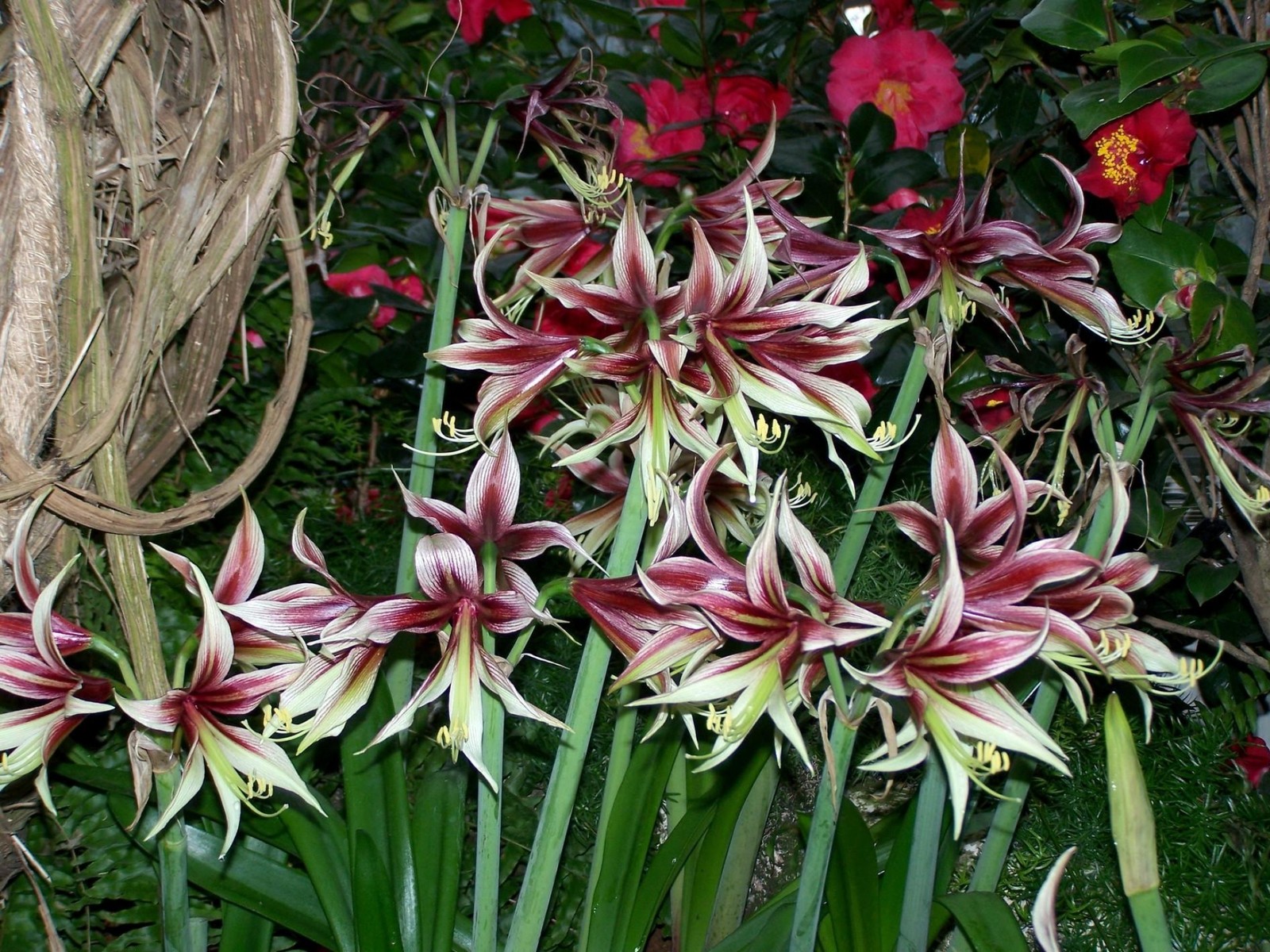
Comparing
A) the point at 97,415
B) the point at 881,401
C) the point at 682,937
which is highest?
the point at 97,415

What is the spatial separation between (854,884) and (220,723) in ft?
1.65

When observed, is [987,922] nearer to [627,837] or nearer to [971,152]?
[627,837]

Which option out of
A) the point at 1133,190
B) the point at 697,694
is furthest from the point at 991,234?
the point at 697,694

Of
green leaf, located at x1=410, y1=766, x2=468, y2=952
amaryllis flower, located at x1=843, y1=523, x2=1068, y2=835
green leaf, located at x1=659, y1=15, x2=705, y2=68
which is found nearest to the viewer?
amaryllis flower, located at x1=843, y1=523, x2=1068, y2=835

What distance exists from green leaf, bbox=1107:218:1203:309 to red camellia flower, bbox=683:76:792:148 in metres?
0.47

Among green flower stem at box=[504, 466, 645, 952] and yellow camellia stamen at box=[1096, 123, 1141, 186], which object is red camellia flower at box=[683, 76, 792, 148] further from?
green flower stem at box=[504, 466, 645, 952]

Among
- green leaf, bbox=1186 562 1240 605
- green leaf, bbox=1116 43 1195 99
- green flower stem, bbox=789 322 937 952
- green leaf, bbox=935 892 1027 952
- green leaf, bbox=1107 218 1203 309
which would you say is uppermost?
green leaf, bbox=1116 43 1195 99

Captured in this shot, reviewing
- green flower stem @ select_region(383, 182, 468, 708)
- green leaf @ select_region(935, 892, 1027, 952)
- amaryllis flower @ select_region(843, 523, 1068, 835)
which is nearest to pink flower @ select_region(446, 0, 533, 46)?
green flower stem @ select_region(383, 182, 468, 708)

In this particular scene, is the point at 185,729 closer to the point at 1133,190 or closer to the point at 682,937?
the point at 682,937

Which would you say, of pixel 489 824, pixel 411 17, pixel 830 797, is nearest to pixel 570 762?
pixel 489 824

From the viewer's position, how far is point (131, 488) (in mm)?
1017

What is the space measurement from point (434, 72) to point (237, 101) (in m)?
0.70

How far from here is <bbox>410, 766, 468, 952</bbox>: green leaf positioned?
0.94m

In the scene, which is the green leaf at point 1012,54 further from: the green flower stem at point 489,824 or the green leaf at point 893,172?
the green flower stem at point 489,824
